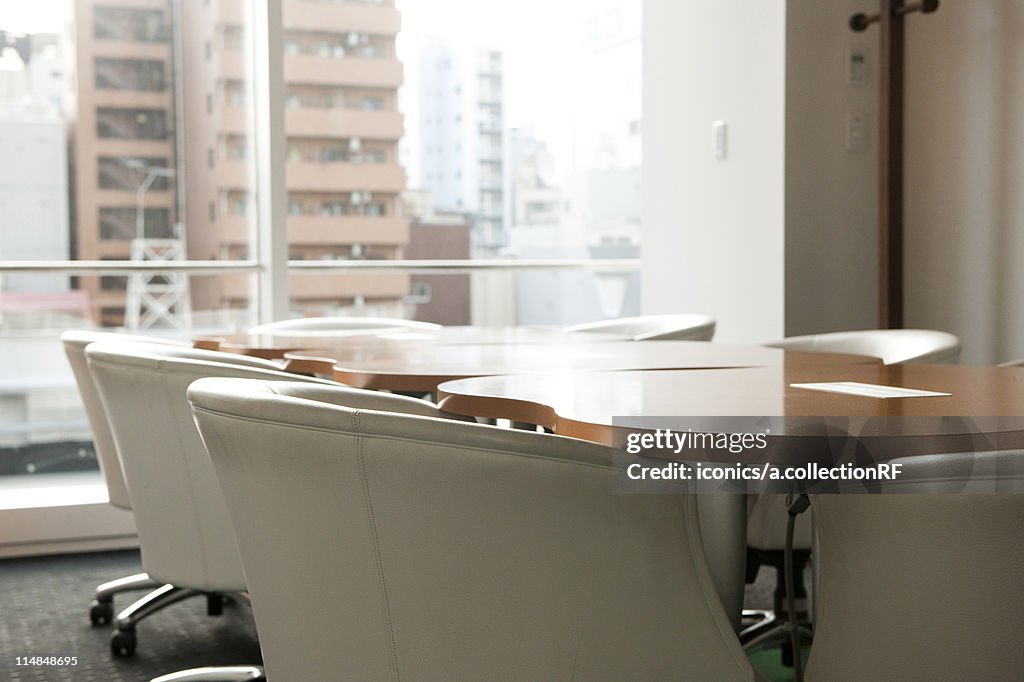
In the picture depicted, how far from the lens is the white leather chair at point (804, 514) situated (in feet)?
6.80

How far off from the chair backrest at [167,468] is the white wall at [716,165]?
7.57 feet

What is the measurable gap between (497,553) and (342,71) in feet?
12.2

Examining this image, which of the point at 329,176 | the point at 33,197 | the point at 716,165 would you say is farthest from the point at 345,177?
the point at 716,165

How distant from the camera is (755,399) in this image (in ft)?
5.14

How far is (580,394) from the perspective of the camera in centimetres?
166

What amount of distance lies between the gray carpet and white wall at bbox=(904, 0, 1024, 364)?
2559mm

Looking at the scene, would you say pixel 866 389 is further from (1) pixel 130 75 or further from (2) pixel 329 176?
(1) pixel 130 75

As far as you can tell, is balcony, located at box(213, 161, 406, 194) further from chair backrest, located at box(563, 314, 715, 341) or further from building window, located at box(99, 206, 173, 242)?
chair backrest, located at box(563, 314, 715, 341)

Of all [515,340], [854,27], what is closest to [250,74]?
[515,340]

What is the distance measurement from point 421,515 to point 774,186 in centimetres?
306

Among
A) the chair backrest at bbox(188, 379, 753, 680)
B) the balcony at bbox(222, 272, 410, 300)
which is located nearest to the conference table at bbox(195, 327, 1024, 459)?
the chair backrest at bbox(188, 379, 753, 680)

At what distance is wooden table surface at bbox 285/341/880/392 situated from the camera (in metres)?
2.06

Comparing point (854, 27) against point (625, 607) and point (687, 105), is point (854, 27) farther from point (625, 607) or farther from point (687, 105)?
point (625, 607)

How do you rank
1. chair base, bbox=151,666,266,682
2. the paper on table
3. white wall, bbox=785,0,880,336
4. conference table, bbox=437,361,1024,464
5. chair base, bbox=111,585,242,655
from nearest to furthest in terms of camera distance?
conference table, bbox=437,361,1024,464, the paper on table, chair base, bbox=151,666,266,682, chair base, bbox=111,585,242,655, white wall, bbox=785,0,880,336
